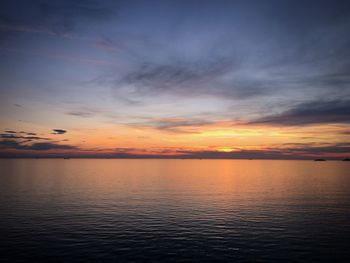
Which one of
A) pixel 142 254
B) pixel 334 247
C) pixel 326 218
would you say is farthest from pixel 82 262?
pixel 326 218

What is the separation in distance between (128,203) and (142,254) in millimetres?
40471

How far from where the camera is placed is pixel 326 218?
6138 cm

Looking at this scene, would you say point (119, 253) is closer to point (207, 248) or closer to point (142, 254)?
point (142, 254)

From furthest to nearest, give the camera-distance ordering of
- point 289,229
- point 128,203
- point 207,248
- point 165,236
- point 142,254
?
point 128,203, point 289,229, point 165,236, point 207,248, point 142,254

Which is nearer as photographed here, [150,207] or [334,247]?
[334,247]

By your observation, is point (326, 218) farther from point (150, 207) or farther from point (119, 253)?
point (119, 253)

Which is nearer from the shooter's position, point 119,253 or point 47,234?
point 119,253

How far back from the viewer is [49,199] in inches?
3221

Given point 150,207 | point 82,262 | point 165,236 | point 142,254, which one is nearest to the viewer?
point 82,262

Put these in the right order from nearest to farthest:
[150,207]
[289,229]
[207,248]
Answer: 1. [207,248]
2. [289,229]
3. [150,207]

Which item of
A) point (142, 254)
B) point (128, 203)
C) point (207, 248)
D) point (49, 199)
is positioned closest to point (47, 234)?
point (142, 254)

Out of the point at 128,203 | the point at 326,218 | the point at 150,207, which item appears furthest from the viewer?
the point at 128,203

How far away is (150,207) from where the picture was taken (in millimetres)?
71750

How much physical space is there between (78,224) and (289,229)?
39.2m
